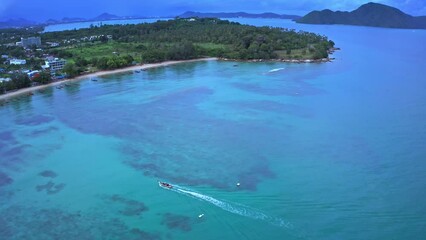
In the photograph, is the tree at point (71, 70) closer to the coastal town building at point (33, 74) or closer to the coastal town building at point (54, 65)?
the coastal town building at point (54, 65)

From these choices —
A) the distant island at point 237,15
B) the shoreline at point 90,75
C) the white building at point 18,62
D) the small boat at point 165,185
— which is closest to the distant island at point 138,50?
the white building at point 18,62

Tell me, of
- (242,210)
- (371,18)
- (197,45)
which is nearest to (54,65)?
(197,45)

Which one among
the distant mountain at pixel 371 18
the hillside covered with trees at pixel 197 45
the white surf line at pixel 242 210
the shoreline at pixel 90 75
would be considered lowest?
the white surf line at pixel 242 210

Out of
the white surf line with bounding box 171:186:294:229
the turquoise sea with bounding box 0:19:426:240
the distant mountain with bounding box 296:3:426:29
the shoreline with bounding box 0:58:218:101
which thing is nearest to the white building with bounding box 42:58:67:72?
the shoreline with bounding box 0:58:218:101

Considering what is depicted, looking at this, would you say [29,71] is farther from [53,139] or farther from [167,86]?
[53,139]

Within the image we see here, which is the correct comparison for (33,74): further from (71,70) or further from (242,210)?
(242,210)

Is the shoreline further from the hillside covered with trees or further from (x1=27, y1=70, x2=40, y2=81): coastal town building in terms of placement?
(x1=27, y1=70, x2=40, y2=81): coastal town building
